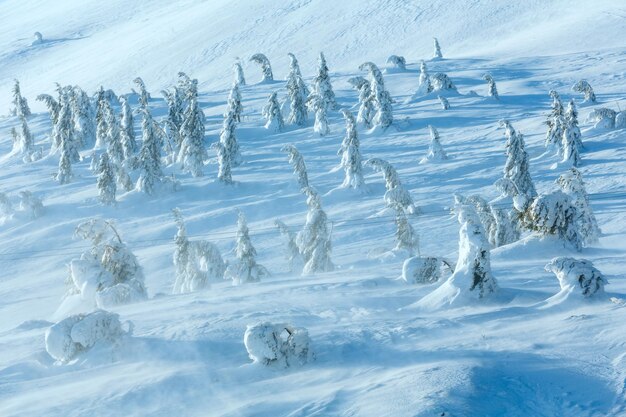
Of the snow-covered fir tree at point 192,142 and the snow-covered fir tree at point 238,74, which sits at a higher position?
the snow-covered fir tree at point 238,74

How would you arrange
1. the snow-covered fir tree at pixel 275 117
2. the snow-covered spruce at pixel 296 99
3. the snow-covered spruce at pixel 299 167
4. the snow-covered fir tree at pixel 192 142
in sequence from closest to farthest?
the snow-covered spruce at pixel 299 167
the snow-covered fir tree at pixel 192 142
the snow-covered fir tree at pixel 275 117
the snow-covered spruce at pixel 296 99

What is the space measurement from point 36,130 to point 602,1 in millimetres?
55056

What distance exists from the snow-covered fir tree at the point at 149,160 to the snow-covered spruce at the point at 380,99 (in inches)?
483

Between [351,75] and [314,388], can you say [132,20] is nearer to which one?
[351,75]

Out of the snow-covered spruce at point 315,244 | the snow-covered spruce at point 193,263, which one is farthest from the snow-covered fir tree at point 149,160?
the snow-covered spruce at point 315,244

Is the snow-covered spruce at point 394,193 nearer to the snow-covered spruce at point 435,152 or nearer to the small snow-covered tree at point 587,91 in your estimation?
the snow-covered spruce at point 435,152

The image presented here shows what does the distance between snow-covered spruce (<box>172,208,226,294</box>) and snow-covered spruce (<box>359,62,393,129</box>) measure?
20640 mm

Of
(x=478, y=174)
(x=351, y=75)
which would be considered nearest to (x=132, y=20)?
(x=351, y=75)

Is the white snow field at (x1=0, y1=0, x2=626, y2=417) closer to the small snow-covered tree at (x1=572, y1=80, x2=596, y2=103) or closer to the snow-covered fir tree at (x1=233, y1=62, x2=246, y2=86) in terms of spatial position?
the small snow-covered tree at (x1=572, y1=80, x2=596, y2=103)

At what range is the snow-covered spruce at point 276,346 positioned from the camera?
9.00 m

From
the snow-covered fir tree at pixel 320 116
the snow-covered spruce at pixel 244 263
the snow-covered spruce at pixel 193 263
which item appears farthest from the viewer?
the snow-covered fir tree at pixel 320 116

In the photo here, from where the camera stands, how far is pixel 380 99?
41.9 meters

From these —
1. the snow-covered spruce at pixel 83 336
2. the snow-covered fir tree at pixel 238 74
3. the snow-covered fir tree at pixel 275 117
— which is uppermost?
the snow-covered fir tree at pixel 238 74

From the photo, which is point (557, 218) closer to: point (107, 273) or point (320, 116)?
point (107, 273)
